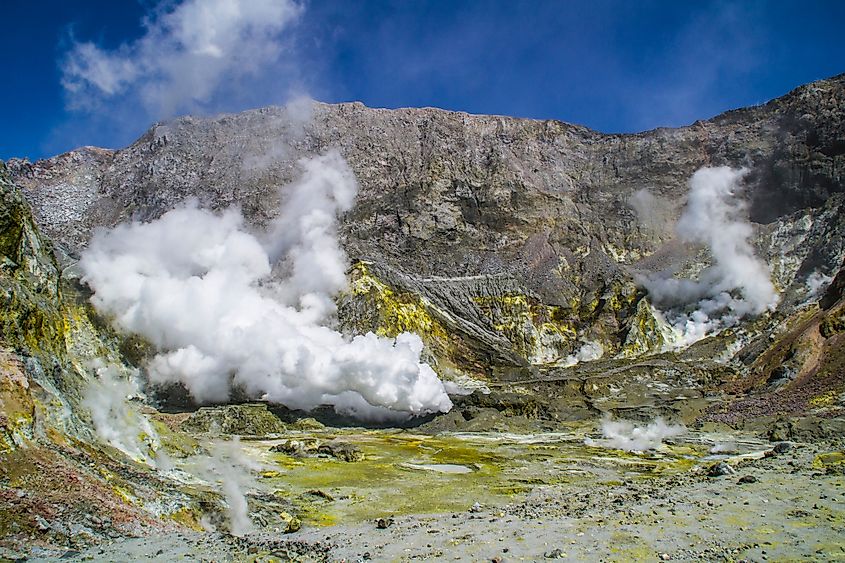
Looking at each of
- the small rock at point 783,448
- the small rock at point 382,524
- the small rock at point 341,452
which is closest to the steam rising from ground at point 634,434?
the small rock at point 783,448

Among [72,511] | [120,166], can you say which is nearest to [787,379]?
[72,511]

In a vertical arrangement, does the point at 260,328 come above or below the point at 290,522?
above

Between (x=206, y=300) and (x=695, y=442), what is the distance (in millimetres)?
77216

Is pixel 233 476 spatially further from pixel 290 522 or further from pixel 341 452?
pixel 341 452

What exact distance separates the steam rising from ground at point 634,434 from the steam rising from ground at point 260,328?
88.3ft

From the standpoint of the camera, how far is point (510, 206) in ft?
495

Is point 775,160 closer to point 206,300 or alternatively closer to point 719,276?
point 719,276

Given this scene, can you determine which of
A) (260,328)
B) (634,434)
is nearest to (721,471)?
(634,434)

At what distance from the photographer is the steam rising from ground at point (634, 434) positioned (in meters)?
62.2

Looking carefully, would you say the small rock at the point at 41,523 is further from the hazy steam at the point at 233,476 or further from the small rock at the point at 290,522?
the small rock at the point at 290,522

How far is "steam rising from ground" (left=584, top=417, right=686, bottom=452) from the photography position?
6223cm

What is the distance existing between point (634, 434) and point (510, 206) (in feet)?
288

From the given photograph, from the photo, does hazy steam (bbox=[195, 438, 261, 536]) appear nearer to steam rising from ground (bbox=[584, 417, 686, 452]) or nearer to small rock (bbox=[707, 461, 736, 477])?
small rock (bbox=[707, 461, 736, 477])

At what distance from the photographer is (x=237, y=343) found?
3765 inches
